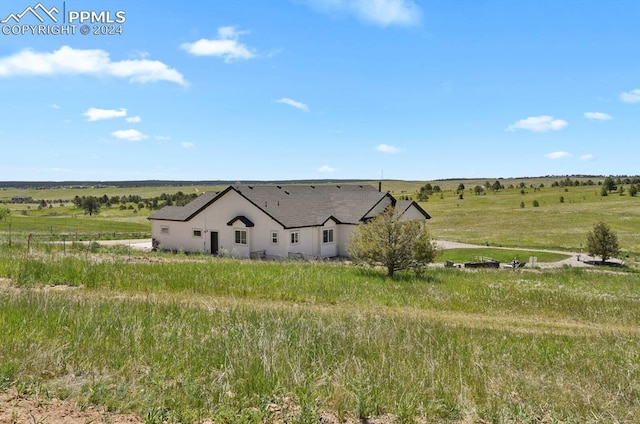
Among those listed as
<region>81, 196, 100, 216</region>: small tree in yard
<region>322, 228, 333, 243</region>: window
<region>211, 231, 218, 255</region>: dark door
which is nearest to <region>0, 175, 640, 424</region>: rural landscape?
<region>322, 228, 333, 243</region>: window

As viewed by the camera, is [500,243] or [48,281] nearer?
[48,281]

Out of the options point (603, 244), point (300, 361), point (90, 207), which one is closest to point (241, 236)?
point (603, 244)

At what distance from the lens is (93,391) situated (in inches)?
232

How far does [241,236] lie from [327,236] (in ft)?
24.5

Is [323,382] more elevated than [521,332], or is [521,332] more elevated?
[323,382]

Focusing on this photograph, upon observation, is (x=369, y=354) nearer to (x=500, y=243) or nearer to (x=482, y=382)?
(x=482, y=382)

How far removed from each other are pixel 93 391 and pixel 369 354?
400cm

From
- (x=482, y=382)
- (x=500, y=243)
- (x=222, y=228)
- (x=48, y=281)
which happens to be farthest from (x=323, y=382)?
(x=500, y=243)

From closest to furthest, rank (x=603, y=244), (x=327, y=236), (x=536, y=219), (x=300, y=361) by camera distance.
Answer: (x=300, y=361) → (x=603, y=244) → (x=327, y=236) → (x=536, y=219)

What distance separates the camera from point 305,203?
4500cm

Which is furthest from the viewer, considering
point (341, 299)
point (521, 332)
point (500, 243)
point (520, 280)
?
point (500, 243)

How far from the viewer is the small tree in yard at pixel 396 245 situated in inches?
1014

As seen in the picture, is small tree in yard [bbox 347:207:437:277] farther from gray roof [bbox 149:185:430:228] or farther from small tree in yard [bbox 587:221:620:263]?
small tree in yard [bbox 587:221:620:263]

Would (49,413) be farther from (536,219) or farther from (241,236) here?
(536,219)
